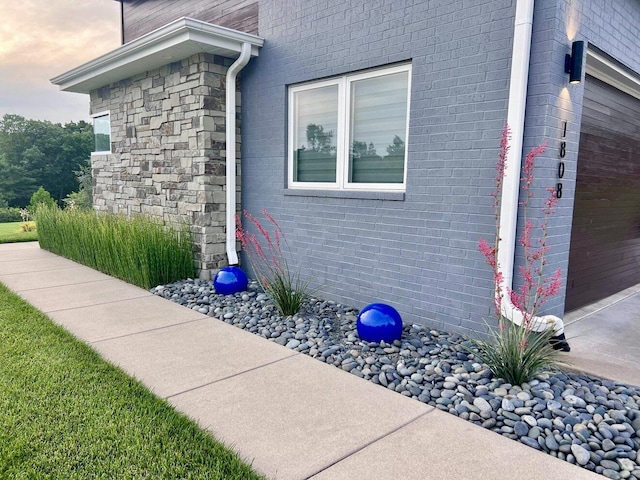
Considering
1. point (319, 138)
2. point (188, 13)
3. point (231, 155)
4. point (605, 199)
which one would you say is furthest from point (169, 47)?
point (605, 199)

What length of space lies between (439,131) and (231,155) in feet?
9.07

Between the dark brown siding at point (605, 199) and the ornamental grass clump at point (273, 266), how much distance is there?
2.69 metres

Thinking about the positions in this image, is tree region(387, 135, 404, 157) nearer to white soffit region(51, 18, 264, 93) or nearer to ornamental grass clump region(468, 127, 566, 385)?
ornamental grass clump region(468, 127, 566, 385)

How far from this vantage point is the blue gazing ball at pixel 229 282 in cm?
513

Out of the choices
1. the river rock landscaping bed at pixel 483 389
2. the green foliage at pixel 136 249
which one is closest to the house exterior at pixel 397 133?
the green foliage at pixel 136 249

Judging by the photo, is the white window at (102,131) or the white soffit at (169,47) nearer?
the white soffit at (169,47)

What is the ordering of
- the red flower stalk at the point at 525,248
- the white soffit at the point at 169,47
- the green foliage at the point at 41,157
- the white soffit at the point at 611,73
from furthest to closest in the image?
the green foliage at the point at 41,157 < the white soffit at the point at 169,47 < the white soffit at the point at 611,73 < the red flower stalk at the point at 525,248

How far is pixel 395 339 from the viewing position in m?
3.68

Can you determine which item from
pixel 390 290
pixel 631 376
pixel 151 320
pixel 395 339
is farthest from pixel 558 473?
pixel 151 320

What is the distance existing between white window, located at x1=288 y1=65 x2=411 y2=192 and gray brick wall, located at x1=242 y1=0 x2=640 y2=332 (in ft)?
0.51

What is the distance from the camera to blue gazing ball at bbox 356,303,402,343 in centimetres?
363

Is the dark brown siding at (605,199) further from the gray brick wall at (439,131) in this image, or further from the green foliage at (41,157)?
the green foliage at (41,157)

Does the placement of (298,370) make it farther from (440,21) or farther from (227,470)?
(440,21)

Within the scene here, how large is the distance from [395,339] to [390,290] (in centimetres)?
74
